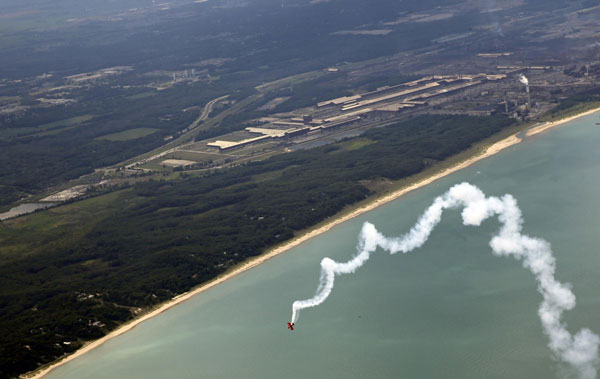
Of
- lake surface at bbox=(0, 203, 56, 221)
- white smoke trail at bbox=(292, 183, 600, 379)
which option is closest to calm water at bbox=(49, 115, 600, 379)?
white smoke trail at bbox=(292, 183, 600, 379)

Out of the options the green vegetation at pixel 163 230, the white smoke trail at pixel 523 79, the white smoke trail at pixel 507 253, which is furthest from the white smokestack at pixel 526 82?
the white smoke trail at pixel 507 253

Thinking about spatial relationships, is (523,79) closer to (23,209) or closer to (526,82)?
(526,82)

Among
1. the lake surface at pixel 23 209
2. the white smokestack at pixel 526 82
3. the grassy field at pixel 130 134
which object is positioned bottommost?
the grassy field at pixel 130 134

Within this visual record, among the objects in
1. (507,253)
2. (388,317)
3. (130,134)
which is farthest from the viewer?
(130,134)

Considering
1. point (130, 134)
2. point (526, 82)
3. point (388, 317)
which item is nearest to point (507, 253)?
point (388, 317)

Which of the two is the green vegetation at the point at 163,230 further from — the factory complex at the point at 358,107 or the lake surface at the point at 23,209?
the factory complex at the point at 358,107

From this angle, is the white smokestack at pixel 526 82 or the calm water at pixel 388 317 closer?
the calm water at pixel 388 317

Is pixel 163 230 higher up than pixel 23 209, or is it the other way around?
pixel 163 230
